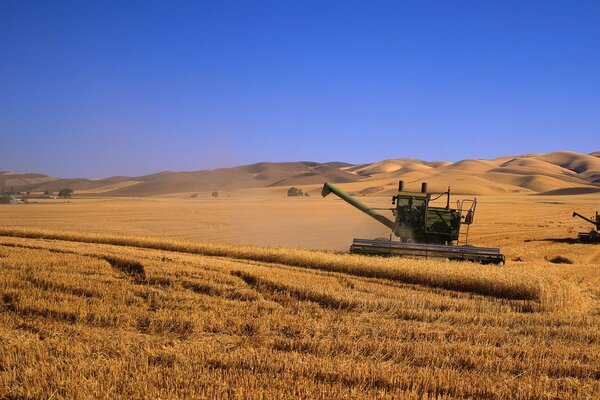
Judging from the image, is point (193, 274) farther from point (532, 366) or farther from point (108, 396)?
point (532, 366)

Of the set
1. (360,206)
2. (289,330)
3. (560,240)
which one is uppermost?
(360,206)

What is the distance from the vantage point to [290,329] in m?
7.62

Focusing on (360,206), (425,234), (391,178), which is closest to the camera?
(425,234)

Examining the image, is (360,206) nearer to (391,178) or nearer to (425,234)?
(425,234)

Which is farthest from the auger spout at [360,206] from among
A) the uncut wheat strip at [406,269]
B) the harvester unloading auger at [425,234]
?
the uncut wheat strip at [406,269]

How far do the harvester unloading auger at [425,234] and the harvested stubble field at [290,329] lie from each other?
1.47m

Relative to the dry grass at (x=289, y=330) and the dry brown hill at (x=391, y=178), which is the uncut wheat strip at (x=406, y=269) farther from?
the dry brown hill at (x=391, y=178)

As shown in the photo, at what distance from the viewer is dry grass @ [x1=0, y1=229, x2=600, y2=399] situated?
5473mm

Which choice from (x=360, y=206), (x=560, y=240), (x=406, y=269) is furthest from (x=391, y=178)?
(x=406, y=269)

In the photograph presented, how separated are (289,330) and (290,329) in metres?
0.04

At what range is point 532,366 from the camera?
6227mm

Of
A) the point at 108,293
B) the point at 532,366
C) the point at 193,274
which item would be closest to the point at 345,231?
the point at 193,274

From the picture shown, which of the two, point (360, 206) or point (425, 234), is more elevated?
point (360, 206)

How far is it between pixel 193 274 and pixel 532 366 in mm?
7059
